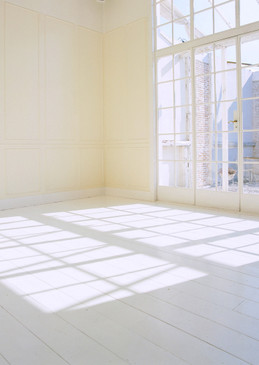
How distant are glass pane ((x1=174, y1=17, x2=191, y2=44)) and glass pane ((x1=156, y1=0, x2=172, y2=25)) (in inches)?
7.7

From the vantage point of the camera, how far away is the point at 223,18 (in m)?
4.60

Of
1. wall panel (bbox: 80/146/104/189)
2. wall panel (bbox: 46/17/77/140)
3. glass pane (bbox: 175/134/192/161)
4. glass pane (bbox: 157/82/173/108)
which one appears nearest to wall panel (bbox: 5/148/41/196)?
wall panel (bbox: 46/17/77/140)

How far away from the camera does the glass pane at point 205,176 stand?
192 inches

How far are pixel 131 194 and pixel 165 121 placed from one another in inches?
53.8

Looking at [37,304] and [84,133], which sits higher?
[84,133]

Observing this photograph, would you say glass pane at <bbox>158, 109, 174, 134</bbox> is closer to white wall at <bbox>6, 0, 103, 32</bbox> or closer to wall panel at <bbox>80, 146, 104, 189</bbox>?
wall panel at <bbox>80, 146, 104, 189</bbox>

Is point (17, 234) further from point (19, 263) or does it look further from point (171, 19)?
point (171, 19)

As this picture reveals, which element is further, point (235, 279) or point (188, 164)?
point (188, 164)

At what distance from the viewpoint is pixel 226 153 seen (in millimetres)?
5297

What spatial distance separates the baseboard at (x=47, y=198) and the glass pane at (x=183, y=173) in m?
1.61

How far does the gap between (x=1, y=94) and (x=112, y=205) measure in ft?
7.52

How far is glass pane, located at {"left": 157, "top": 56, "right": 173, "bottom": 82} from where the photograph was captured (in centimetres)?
549

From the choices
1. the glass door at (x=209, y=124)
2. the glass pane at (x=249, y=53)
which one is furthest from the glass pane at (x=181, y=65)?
the glass pane at (x=249, y=53)

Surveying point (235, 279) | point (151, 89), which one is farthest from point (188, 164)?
point (235, 279)
